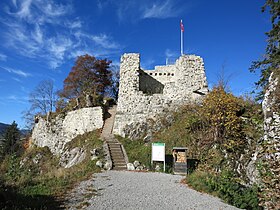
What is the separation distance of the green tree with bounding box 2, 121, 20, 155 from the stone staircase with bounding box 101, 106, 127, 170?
18.3 m

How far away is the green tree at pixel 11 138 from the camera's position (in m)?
28.5

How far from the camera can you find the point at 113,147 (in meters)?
13.9

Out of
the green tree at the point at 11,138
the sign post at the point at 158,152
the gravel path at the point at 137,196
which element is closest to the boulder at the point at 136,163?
the sign post at the point at 158,152

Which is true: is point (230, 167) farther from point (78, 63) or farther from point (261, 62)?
point (78, 63)

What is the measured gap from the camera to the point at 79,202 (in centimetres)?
575

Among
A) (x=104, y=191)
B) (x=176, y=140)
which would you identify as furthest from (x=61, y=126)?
(x=104, y=191)

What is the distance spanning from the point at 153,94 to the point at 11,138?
24.3 m

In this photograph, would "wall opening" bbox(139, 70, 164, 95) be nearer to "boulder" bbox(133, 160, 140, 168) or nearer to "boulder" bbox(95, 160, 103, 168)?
"boulder" bbox(133, 160, 140, 168)

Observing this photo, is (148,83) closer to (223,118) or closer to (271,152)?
(223,118)

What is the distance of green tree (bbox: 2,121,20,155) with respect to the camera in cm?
2855

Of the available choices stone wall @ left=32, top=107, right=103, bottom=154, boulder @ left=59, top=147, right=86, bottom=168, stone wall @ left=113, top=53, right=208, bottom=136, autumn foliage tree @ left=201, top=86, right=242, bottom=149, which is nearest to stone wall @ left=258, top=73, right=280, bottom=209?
autumn foliage tree @ left=201, top=86, right=242, bottom=149

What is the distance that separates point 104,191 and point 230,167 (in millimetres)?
5965

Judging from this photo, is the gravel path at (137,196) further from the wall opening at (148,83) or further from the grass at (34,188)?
the wall opening at (148,83)

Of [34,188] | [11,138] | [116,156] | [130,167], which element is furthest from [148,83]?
[11,138]
